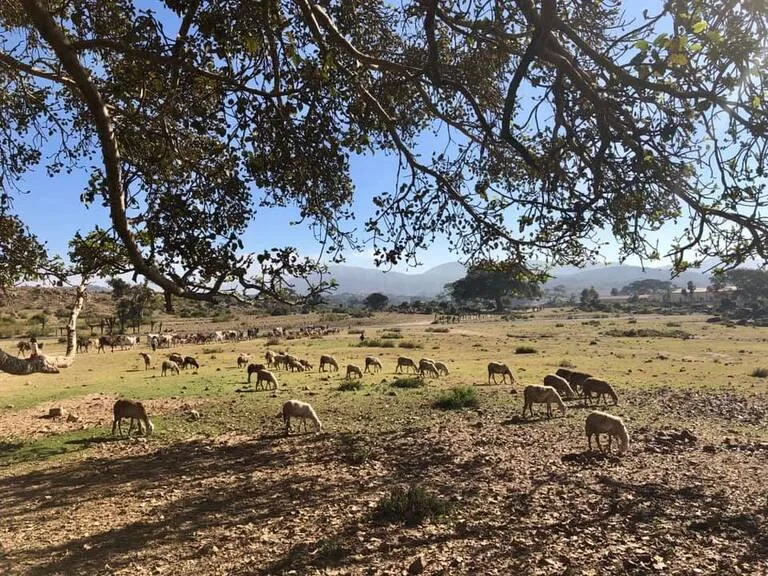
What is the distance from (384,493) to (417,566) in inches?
98.8

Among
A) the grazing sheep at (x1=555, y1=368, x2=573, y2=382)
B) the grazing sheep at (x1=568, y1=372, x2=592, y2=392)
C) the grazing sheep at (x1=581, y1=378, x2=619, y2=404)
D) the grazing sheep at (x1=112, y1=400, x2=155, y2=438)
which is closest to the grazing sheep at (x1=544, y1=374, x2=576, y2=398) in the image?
the grazing sheep at (x1=581, y1=378, x2=619, y2=404)

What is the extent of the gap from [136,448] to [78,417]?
501 centimetres

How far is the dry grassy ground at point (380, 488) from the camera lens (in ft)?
20.8

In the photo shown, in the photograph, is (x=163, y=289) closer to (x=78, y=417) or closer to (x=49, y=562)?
(x=49, y=562)

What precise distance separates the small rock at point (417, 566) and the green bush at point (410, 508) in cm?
110

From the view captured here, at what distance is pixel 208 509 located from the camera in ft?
26.7

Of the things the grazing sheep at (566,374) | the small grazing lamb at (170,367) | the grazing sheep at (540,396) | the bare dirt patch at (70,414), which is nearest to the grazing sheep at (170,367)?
the small grazing lamb at (170,367)

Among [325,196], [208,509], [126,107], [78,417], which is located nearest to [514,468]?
[208,509]

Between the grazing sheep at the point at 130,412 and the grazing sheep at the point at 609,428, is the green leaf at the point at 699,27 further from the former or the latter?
the grazing sheep at the point at 130,412

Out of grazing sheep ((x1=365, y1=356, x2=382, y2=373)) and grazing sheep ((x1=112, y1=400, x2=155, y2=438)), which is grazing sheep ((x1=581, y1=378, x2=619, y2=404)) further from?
grazing sheep ((x1=112, y1=400, x2=155, y2=438))

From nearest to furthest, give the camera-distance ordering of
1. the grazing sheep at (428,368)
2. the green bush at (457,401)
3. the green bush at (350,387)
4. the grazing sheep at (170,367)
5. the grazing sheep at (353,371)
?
1. the green bush at (457,401)
2. the green bush at (350,387)
3. the grazing sheep at (353,371)
4. the grazing sheep at (428,368)
5. the grazing sheep at (170,367)

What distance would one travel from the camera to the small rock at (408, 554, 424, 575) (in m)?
5.94

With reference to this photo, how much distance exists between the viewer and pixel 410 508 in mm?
7441

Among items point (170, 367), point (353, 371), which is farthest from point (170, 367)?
point (353, 371)
